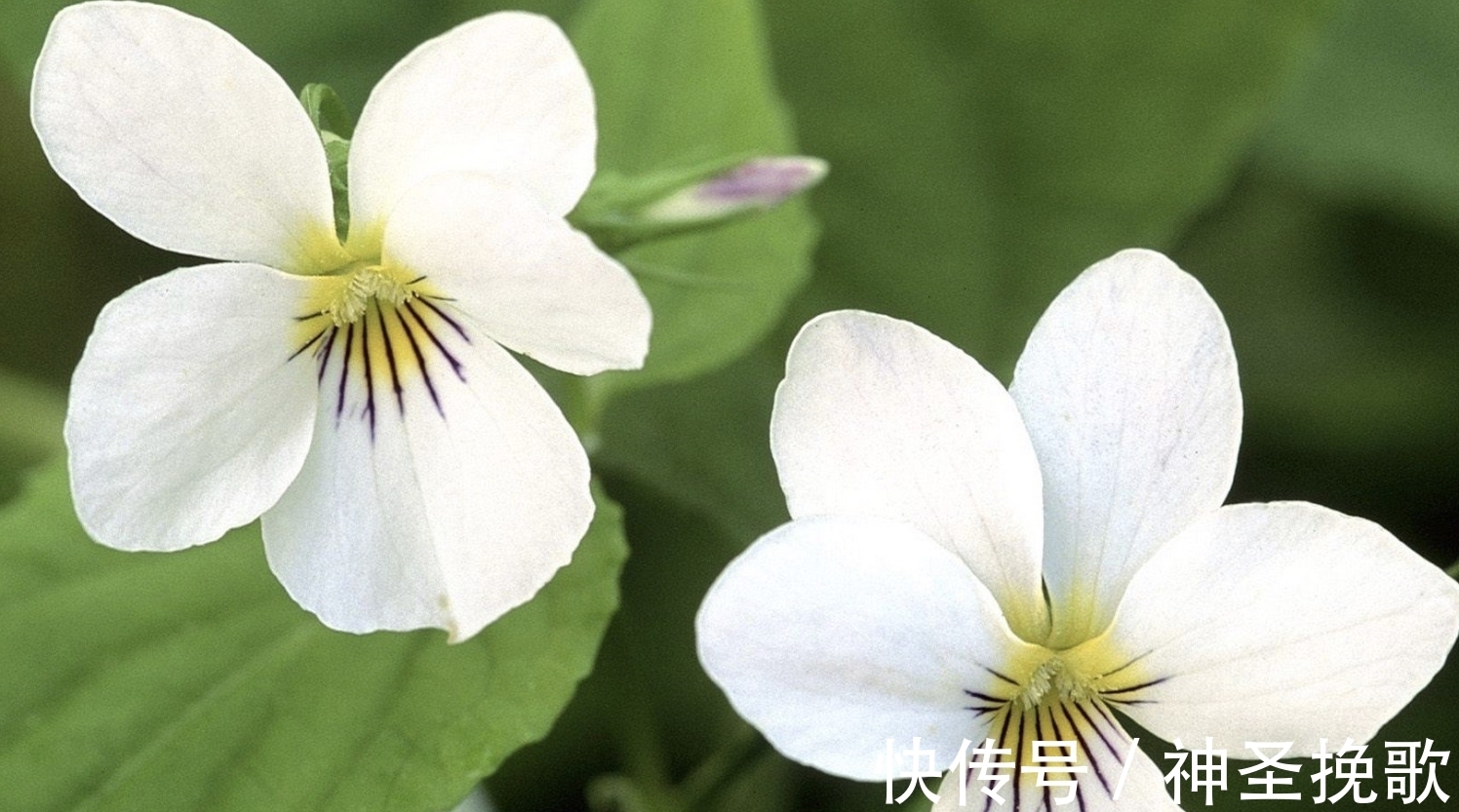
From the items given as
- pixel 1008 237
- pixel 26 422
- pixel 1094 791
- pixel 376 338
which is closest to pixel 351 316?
pixel 376 338

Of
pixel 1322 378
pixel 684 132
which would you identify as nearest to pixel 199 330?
pixel 684 132

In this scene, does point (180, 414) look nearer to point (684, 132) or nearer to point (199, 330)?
point (199, 330)

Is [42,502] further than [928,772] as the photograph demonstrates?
Yes

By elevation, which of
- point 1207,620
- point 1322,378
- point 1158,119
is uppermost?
point 1158,119

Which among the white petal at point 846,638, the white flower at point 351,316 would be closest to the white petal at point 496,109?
the white flower at point 351,316

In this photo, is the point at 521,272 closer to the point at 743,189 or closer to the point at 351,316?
the point at 351,316

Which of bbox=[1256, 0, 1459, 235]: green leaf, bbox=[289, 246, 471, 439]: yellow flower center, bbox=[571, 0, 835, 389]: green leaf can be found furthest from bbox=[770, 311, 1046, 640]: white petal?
bbox=[1256, 0, 1459, 235]: green leaf

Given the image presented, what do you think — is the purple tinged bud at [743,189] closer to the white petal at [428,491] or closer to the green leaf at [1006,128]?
the white petal at [428,491]

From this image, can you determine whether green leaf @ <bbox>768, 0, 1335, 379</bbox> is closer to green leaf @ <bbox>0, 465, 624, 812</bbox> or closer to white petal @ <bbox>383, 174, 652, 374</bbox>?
green leaf @ <bbox>0, 465, 624, 812</bbox>
